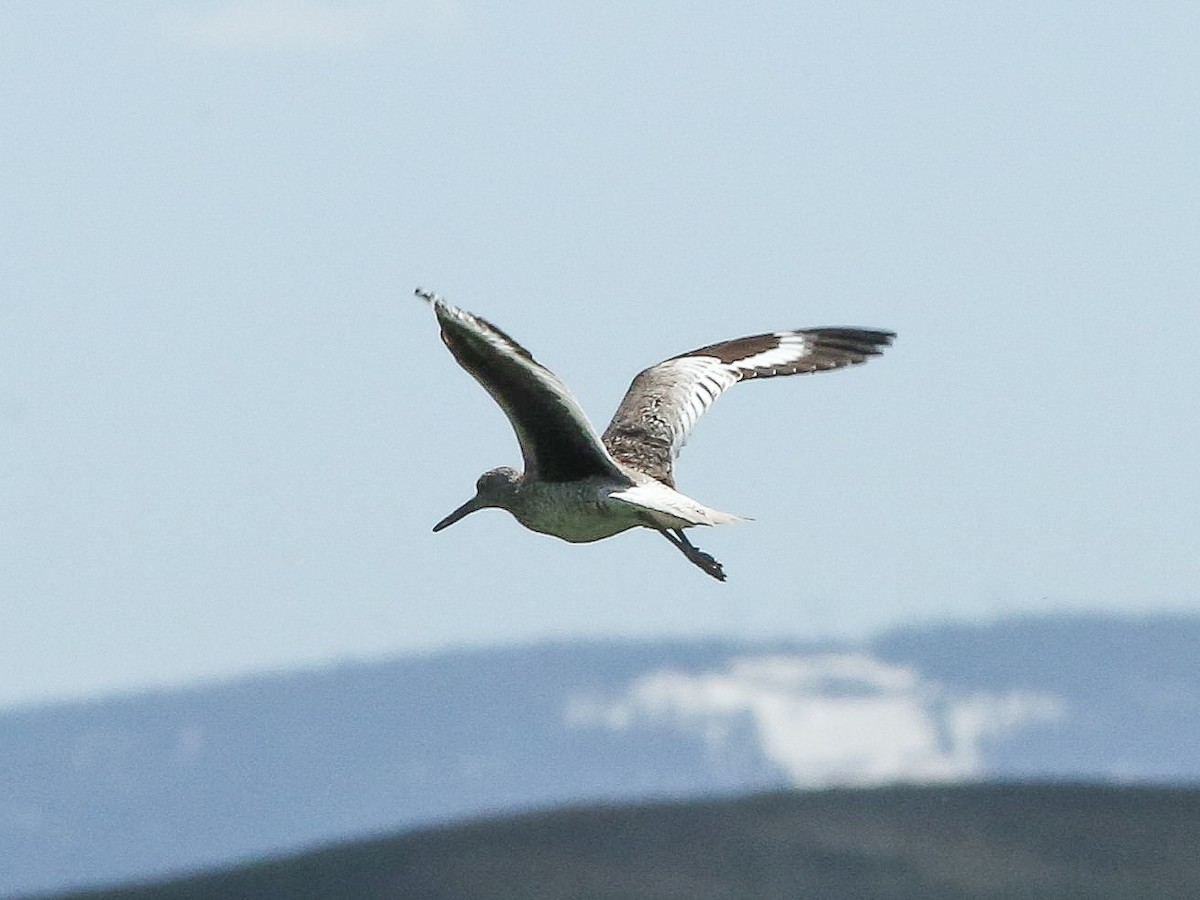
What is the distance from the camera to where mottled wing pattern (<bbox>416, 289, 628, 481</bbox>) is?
664 inches

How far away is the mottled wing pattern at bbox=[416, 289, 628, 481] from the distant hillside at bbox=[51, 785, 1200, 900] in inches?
1535

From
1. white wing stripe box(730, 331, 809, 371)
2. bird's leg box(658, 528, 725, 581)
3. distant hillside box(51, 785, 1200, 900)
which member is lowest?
distant hillside box(51, 785, 1200, 900)

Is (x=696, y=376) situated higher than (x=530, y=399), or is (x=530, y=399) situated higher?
(x=696, y=376)

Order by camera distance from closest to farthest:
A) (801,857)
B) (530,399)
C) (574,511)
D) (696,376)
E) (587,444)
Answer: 1. (530,399)
2. (587,444)
3. (574,511)
4. (696,376)
5. (801,857)

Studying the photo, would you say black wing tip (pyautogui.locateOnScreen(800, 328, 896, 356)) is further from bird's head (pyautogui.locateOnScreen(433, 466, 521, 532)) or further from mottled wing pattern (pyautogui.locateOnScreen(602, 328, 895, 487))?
bird's head (pyautogui.locateOnScreen(433, 466, 521, 532))

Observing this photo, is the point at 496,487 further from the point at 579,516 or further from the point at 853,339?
the point at 853,339

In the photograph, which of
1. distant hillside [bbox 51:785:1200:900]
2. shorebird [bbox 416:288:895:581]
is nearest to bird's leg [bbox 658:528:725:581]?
shorebird [bbox 416:288:895:581]

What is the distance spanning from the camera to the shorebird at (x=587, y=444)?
57.7ft

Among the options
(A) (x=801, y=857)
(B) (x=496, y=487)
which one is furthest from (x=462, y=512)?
(A) (x=801, y=857)

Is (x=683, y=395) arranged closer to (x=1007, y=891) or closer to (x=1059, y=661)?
(x=1007, y=891)

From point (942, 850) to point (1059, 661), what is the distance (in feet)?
472

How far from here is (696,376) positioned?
22109 millimetres

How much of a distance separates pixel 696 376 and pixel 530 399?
13.8 ft

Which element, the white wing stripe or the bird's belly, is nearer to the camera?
the bird's belly
